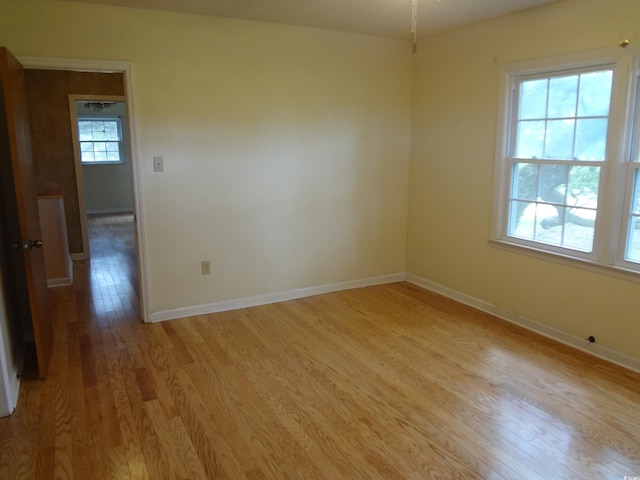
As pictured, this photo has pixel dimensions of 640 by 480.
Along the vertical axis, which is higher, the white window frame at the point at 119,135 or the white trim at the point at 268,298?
the white window frame at the point at 119,135

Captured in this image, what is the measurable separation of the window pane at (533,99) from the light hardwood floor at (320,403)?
1.67m

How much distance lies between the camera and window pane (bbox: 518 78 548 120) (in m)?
3.54

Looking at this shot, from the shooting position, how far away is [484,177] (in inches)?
159

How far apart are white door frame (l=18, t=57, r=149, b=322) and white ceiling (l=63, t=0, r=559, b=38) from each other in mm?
421

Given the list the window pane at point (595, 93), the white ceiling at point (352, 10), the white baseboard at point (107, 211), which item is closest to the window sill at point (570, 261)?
the window pane at point (595, 93)

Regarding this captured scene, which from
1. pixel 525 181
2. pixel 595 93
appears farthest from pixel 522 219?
pixel 595 93

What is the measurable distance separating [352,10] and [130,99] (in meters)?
1.79

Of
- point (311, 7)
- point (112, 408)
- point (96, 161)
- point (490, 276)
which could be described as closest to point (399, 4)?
point (311, 7)

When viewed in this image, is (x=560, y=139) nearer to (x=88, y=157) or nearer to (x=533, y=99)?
(x=533, y=99)

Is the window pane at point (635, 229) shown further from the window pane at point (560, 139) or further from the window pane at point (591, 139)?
the window pane at point (560, 139)

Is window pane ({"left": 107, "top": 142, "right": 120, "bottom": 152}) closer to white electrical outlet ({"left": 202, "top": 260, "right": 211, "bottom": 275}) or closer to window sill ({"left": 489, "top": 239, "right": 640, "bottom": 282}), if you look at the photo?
white electrical outlet ({"left": 202, "top": 260, "right": 211, "bottom": 275})

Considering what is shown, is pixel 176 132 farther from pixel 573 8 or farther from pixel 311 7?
pixel 573 8

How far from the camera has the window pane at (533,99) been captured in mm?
3543

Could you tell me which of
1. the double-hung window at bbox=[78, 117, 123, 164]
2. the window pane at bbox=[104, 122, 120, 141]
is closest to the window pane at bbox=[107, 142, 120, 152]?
the double-hung window at bbox=[78, 117, 123, 164]
